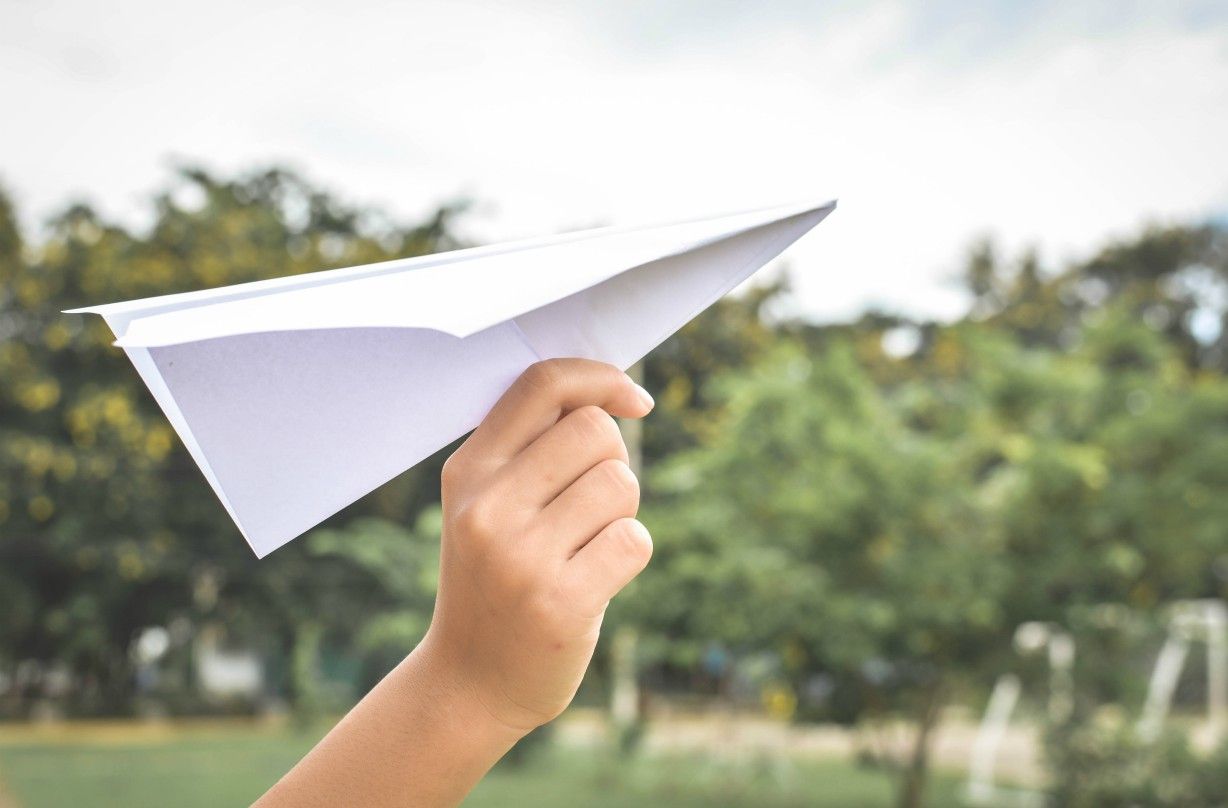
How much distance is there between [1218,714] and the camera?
11.8 meters

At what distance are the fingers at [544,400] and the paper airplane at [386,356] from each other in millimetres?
23

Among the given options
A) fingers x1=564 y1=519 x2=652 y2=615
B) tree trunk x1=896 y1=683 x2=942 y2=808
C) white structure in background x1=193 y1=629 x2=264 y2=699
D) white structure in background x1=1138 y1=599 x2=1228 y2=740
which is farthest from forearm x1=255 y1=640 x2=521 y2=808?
white structure in background x1=193 y1=629 x2=264 y2=699

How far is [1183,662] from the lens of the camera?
35.4ft

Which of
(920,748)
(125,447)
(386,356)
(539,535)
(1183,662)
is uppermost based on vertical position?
(125,447)

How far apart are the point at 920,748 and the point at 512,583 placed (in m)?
8.67

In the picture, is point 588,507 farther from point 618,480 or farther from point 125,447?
point 125,447

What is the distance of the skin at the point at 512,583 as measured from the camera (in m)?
0.73

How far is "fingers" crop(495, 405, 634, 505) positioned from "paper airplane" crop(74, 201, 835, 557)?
6 centimetres

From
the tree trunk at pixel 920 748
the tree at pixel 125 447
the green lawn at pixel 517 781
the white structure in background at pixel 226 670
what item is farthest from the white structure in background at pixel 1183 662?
the white structure in background at pixel 226 670

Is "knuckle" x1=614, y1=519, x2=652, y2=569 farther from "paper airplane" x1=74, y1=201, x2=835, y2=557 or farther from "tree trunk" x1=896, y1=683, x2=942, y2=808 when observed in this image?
"tree trunk" x1=896, y1=683, x2=942, y2=808

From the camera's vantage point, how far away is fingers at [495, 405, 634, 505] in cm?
73

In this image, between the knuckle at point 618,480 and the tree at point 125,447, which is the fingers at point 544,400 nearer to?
the knuckle at point 618,480

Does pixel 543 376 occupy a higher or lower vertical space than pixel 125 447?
lower

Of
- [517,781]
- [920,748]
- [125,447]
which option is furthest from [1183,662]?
[125,447]
